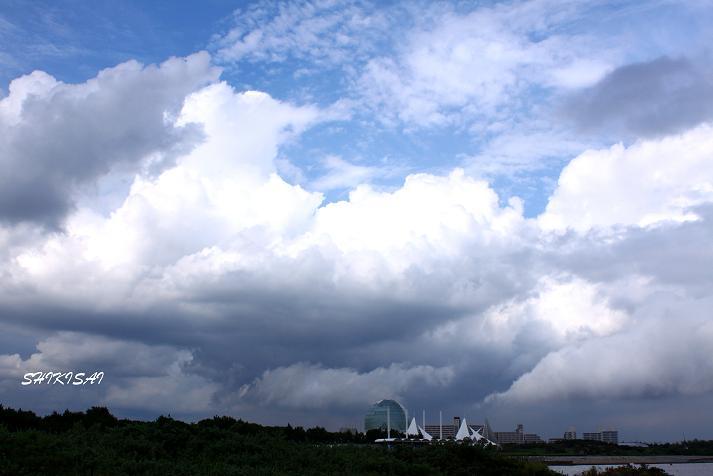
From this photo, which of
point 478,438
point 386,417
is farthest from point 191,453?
point 386,417

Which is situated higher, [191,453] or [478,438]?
[191,453]

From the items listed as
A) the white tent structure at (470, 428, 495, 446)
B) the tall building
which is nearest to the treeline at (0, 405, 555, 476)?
the white tent structure at (470, 428, 495, 446)

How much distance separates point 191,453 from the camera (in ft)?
116

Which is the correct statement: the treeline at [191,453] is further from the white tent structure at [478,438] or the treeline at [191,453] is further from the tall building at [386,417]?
the tall building at [386,417]

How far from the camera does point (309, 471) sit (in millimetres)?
32469

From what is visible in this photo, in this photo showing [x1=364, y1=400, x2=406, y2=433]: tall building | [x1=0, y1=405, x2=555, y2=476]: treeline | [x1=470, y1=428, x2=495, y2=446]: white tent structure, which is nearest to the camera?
[x1=0, y1=405, x2=555, y2=476]: treeline

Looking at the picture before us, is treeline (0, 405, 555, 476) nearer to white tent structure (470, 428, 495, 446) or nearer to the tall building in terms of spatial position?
white tent structure (470, 428, 495, 446)

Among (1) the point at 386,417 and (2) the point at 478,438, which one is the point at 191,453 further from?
(1) the point at 386,417

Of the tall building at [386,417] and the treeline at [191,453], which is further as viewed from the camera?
the tall building at [386,417]

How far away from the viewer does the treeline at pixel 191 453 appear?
27672 mm

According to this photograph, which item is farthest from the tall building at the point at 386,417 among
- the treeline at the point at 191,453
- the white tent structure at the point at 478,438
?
the treeline at the point at 191,453

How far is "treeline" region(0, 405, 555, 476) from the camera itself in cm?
2767

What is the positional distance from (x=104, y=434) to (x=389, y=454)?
15.8 metres

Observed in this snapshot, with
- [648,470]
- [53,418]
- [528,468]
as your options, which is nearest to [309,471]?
[528,468]
